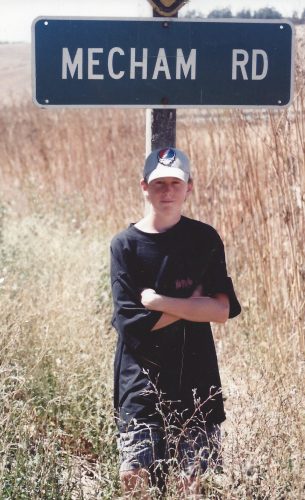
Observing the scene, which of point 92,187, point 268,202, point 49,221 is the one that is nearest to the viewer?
point 268,202

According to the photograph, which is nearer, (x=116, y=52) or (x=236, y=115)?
(x=116, y=52)

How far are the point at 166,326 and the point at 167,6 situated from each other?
105cm

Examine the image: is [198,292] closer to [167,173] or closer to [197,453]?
[167,173]

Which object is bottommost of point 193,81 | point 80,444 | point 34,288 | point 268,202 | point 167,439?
point 80,444

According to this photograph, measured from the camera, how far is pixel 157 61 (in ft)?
9.09

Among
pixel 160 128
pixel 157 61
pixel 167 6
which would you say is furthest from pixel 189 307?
pixel 167 6

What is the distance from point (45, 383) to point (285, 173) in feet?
4.96

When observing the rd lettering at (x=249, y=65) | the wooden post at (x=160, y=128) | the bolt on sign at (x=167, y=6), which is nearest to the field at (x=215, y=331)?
the wooden post at (x=160, y=128)

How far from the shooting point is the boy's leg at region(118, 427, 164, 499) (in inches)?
101

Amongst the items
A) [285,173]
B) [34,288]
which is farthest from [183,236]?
[34,288]

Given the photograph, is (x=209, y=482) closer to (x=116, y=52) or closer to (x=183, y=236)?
(x=183, y=236)

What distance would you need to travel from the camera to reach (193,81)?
280 cm

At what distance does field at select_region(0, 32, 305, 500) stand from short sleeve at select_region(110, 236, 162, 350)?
0.40 meters

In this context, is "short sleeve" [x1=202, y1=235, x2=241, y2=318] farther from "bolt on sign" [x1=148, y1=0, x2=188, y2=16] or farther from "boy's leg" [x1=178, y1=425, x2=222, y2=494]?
"bolt on sign" [x1=148, y1=0, x2=188, y2=16]
